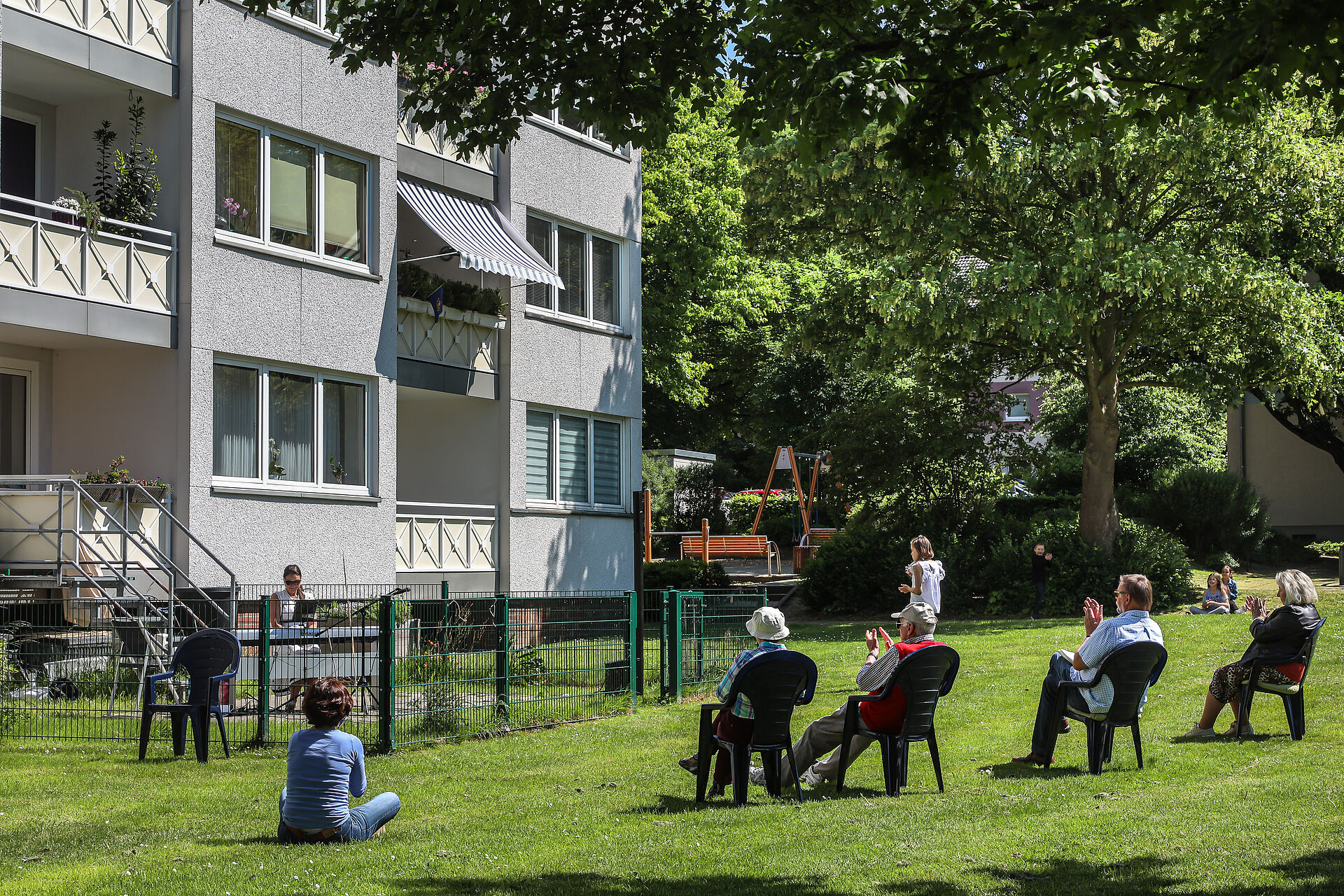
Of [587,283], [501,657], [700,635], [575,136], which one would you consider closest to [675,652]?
[700,635]

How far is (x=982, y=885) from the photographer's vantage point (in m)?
6.38

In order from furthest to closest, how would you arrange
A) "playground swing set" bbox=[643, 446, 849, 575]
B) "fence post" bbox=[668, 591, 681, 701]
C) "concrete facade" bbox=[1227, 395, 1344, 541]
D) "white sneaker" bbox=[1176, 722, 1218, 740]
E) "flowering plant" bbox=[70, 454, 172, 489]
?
"concrete facade" bbox=[1227, 395, 1344, 541] < "playground swing set" bbox=[643, 446, 849, 575] < "flowering plant" bbox=[70, 454, 172, 489] < "fence post" bbox=[668, 591, 681, 701] < "white sneaker" bbox=[1176, 722, 1218, 740]

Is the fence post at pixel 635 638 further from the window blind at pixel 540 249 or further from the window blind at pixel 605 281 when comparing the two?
the window blind at pixel 605 281

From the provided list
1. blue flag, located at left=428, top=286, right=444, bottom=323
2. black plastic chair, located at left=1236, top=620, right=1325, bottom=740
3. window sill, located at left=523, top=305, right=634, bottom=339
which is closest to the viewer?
black plastic chair, located at left=1236, top=620, right=1325, bottom=740

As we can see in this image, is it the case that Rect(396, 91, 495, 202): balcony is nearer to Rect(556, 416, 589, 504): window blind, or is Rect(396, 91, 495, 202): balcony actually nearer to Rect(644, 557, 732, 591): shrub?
Rect(556, 416, 589, 504): window blind

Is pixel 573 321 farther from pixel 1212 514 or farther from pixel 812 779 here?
pixel 1212 514

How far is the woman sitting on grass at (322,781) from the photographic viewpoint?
7.41 metres

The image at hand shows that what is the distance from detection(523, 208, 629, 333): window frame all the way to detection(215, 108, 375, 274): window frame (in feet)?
11.6

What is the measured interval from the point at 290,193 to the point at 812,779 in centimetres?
1219

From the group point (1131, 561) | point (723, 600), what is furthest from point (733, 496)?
point (723, 600)

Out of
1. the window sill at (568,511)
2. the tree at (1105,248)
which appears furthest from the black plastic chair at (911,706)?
the tree at (1105,248)

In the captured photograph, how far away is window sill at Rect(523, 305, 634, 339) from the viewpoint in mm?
22734

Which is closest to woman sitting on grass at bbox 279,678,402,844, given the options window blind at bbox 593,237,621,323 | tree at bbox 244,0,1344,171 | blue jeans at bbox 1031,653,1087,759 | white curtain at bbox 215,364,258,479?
tree at bbox 244,0,1344,171

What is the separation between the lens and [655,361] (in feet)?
122
